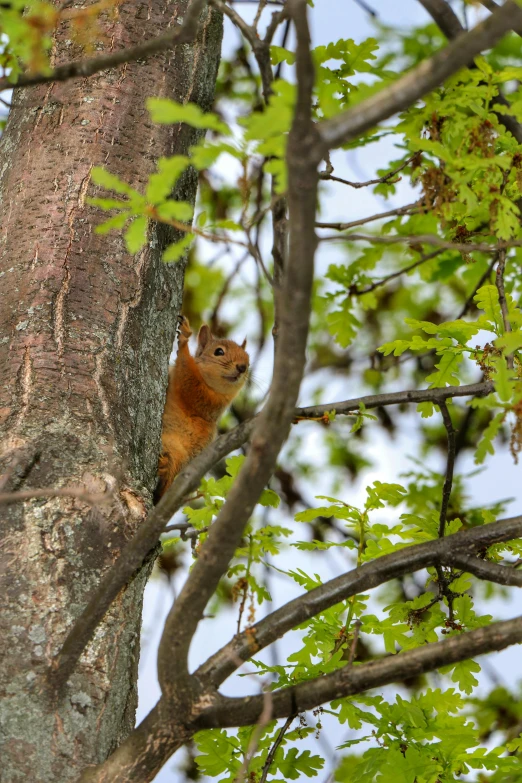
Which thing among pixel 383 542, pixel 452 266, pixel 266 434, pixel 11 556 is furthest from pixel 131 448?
pixel 452 266

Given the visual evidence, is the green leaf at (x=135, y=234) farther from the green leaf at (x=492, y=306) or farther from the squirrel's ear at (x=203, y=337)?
the squirrel's ear at (x=203, y=337)

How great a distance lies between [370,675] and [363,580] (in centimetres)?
28

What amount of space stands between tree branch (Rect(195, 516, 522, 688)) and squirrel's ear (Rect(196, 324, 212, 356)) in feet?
11.2

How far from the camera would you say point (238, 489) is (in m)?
1.71

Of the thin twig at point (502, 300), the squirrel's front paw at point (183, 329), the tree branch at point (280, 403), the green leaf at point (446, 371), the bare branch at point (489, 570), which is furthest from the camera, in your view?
the squirrel's front paw at point (183, 329)

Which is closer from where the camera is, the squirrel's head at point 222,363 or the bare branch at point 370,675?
the bare branch at point 370,675

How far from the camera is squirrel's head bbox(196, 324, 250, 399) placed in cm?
527

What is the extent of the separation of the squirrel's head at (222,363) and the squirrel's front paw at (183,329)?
2.58 feet

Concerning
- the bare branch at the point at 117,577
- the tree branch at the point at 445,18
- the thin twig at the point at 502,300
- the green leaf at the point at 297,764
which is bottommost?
the green leaf at the point at 297,764

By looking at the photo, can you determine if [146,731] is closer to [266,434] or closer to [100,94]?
[266,434]

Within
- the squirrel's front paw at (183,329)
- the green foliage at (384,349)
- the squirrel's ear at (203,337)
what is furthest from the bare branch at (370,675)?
the squirrel's ear at (203,337)

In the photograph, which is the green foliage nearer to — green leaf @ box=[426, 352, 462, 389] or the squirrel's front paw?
green leaf @ box=[426, 352, 462, 389]

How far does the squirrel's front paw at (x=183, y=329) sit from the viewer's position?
421cm

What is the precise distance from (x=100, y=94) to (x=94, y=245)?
0.62m
